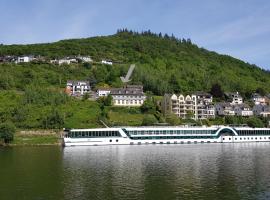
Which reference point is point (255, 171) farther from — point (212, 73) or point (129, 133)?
point (212, 73)

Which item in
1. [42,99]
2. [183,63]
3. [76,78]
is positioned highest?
Answer: [183,63]

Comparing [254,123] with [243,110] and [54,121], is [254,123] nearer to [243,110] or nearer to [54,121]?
[243,110]

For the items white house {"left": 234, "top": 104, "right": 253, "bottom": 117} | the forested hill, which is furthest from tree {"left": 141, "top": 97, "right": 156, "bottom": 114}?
white house {"left": 234, "top": 104, "right": 253, "bottom": 117}

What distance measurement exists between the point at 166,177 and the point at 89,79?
340ft

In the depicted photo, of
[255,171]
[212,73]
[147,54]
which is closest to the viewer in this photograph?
[255,171]

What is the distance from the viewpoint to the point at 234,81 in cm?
16362

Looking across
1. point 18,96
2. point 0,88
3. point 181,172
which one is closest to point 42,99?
point 18,96

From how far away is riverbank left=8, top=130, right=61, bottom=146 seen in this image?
88312mm

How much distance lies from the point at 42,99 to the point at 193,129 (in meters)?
43.0

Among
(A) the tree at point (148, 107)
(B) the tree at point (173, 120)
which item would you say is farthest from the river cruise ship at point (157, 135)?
(A) the tree at point (148, 107)

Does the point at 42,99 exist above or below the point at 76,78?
below

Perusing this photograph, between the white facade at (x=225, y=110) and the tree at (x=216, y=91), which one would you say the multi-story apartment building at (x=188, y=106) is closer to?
the white facade at (x=225, y=110)

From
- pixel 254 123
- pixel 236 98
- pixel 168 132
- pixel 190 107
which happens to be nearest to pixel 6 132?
pixel 168 132

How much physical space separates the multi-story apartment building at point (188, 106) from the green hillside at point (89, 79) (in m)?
10.4
